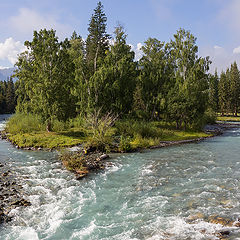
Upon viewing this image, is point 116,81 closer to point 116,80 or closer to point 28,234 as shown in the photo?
Answer: point 116,80

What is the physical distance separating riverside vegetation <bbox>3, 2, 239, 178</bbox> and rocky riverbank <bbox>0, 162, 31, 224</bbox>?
742cm

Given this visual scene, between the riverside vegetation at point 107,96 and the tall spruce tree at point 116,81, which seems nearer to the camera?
the riverside vegetation at point 107,96

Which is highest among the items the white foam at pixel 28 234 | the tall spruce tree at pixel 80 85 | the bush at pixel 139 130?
the tall spruce tree at pixel 80 85

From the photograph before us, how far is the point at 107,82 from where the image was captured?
29578 mm

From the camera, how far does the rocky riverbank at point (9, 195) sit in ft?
Result: 31.7

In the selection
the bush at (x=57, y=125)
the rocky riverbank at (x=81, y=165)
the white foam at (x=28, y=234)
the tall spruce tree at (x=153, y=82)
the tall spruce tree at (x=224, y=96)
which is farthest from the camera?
the tall spruce tree at (x=224, y=96)

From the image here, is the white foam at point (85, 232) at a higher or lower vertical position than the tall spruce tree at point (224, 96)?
lower

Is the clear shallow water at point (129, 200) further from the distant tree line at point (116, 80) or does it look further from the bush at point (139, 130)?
the distant tree line at point (116, 80)

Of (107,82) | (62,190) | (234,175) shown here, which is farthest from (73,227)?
(107,82)

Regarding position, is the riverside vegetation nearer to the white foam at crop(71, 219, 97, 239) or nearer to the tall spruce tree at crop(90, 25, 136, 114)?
the tall spruce tree at crop(90, 25, 136, 114)

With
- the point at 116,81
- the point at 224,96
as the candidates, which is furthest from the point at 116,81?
the point at 224,96

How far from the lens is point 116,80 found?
29297 mm

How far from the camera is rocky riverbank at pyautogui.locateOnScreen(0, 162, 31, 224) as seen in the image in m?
9.67

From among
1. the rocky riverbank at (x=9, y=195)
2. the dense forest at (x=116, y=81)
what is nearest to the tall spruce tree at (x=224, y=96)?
the dense forest at (x=116, y=81)
